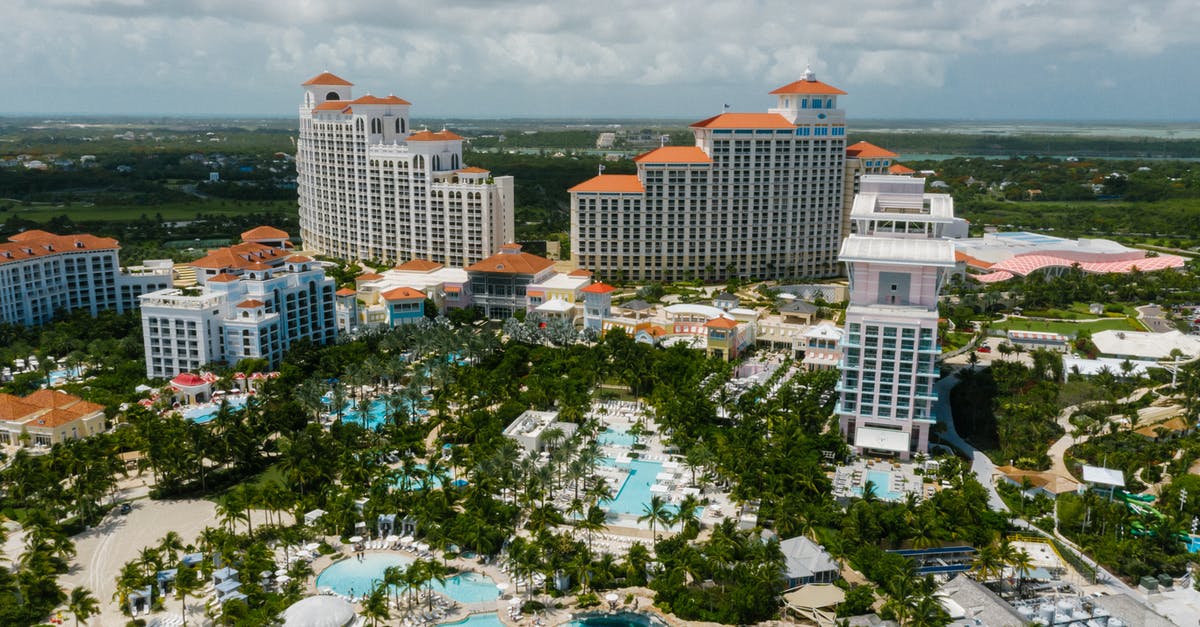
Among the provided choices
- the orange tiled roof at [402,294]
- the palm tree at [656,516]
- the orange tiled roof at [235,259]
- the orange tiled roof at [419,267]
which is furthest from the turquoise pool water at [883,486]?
the orange tiled roof at [419,267]

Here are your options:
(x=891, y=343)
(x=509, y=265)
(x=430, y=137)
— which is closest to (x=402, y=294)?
(x=509, y=265)

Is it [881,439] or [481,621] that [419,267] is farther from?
[481,621]

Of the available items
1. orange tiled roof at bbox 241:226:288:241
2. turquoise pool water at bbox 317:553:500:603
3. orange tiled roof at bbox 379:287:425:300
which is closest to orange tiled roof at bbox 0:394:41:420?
turquoise pool water at bbox 317:553:500:603

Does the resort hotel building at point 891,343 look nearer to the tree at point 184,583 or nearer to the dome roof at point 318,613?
the dome roof at point 318,613

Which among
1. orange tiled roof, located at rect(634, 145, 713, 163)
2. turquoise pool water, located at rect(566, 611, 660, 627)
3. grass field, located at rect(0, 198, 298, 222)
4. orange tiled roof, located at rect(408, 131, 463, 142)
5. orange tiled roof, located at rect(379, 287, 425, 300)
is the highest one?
orange tiled roof, located at rect(408, 131, 463, 142)

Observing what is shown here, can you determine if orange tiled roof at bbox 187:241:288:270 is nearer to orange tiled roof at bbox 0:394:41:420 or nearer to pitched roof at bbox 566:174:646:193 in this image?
orange tiled roof at bbox 0:394:41:420

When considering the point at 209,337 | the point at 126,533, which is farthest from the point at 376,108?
the point at 126,533
